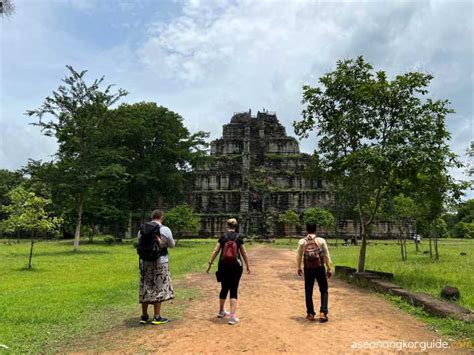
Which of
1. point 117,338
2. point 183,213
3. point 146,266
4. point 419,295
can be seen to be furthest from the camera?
point 183,213

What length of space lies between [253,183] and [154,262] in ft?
148

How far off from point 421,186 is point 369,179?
174 centimetres

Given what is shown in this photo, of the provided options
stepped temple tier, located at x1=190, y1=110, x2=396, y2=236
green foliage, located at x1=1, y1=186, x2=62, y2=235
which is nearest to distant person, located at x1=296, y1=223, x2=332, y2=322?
green foliage, located at x1=1, y1=186, x2=62, y2=235

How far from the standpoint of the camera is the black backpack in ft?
24.1

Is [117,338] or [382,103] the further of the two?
[382,103]

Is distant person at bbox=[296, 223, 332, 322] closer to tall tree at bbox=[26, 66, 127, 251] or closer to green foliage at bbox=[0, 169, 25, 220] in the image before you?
tall tree at bbox=[26, 66, 127, 251]

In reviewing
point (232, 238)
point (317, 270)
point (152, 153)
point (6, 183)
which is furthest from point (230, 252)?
point (6, 183)

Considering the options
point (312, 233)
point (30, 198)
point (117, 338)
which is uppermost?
point (30, 198)

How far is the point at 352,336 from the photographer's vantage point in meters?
6.88

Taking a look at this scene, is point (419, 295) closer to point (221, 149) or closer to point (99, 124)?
point (99, 124)

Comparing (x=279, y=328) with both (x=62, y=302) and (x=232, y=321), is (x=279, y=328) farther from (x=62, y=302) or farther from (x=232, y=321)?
(x=62, y=302)

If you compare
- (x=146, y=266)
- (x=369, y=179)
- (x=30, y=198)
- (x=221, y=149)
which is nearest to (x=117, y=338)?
(x=146, y=266)

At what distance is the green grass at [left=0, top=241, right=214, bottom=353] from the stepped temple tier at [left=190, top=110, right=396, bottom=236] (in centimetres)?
3199

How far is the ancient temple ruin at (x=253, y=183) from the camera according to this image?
49906mm
